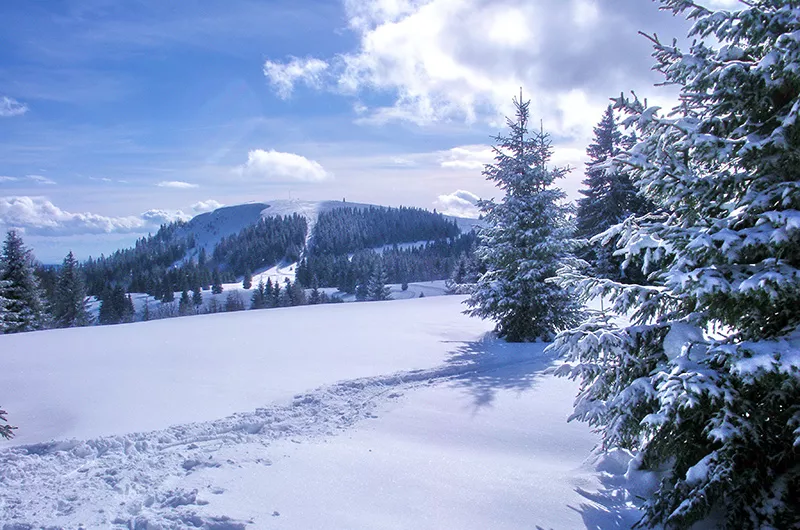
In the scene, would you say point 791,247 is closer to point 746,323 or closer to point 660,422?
point 746,323

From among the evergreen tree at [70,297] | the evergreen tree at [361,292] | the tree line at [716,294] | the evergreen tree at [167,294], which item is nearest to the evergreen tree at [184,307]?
the evergreen tree at [167,294]

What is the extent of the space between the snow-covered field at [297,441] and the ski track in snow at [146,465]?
0.02 metres

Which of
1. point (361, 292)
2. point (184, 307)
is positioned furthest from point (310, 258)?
point (184, 307)

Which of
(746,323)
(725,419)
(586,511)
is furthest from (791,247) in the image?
(586,511)

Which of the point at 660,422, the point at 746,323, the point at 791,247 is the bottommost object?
the point at 660,422

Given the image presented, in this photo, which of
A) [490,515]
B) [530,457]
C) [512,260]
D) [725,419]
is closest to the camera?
[725,419]

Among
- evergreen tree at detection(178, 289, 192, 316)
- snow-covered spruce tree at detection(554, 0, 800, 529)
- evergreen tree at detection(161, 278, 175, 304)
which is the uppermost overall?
snow-covered spruce tree at detection(554, 0, 800, 529)

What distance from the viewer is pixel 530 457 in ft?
19.2

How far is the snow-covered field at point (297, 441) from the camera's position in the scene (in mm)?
4387

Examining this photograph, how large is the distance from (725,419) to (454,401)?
5002 mm

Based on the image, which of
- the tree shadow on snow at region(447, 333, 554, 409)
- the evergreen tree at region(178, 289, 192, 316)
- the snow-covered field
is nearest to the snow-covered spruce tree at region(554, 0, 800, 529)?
the snow-covered field

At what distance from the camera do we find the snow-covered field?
14.4 feet

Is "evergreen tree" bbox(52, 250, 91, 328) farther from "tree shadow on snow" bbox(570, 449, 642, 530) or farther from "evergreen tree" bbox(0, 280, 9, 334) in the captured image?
"tree shadow on snow" bbox(570, 449, 642, 530)

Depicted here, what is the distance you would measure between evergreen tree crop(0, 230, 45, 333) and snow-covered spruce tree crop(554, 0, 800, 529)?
1421 inches
